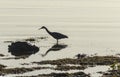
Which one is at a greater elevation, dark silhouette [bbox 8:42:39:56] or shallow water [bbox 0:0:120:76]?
shallow water [bbox 0:0:120:76]

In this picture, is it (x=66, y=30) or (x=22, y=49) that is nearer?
(x=22, y=49)

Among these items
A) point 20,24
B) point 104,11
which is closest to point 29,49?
point 20,24

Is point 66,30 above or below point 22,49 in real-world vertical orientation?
above

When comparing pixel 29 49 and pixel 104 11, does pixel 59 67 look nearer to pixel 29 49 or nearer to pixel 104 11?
pixel 29 49

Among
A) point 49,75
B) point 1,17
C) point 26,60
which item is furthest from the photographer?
point 1,17

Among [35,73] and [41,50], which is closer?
[35,73]

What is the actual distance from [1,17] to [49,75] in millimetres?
37840

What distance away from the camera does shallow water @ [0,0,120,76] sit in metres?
31.0

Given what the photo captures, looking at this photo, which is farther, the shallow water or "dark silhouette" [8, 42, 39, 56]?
the shallow water

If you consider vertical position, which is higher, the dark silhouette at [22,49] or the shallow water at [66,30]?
the shallow water at [66,30]

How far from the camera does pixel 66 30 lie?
46156mm

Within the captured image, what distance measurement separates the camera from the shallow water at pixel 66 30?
31016 millimetres

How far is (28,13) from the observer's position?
66.3 meters

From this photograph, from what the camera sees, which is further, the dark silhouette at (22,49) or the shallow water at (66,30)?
the shallow water at (66,30)
